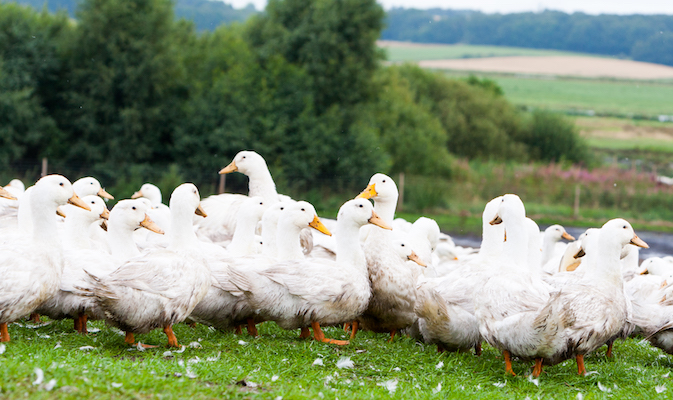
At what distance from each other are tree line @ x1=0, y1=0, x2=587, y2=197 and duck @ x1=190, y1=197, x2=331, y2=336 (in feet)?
63.2

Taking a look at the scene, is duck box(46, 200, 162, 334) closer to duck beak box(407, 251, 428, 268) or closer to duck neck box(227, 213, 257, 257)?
duck neck box(227, 213, 257, 257)

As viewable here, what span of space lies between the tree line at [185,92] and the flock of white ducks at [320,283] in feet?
62.7

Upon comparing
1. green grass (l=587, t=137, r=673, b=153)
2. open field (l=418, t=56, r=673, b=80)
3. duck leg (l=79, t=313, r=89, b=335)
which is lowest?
green grass (l=587, t=137, r=673, b=153)

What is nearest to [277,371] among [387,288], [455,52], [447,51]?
[387,288]

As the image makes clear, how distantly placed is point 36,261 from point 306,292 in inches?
92.2

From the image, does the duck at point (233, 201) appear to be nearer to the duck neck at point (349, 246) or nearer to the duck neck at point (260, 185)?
the duck neck at point (260, 185)

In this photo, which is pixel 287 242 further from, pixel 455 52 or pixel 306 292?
pixel 455 52

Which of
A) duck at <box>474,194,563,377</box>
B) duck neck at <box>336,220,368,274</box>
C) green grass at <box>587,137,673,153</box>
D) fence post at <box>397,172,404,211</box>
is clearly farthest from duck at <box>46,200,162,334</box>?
green grass at <box>587,137,673,153</box>

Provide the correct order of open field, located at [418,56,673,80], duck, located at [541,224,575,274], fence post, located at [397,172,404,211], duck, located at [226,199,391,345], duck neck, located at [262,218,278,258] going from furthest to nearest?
open field, located at [418,56,673,80] → fence post, located at [397,172,404,211] → duck, located at [541,224,575,274] → duck neck, located at [262,218,278,258] → duck, located at [226,199,391,345]

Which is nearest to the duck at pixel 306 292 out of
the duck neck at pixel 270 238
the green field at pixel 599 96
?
the duck neck at pixel 270 238

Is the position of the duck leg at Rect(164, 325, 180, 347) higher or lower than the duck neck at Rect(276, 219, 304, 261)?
lower

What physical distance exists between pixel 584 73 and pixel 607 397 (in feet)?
229

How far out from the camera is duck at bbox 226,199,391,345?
6625 millimetres

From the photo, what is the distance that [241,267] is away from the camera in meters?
6.90
